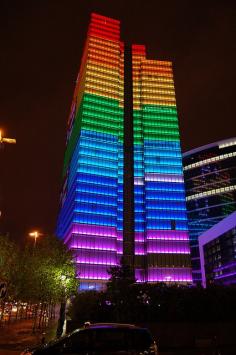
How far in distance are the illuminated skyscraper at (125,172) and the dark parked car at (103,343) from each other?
287ft

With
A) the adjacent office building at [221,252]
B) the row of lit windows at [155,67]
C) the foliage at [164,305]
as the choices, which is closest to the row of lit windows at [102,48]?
the row of lit windows at [155,67]

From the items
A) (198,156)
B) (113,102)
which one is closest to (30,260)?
(113,102)

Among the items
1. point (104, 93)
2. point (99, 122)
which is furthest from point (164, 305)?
point (104, 93)

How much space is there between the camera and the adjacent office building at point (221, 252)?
82613 mm

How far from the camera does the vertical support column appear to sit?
351ft

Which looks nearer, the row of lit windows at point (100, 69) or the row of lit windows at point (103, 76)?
the row of lit windows at point (103, 76)

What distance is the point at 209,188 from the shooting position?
467 feet

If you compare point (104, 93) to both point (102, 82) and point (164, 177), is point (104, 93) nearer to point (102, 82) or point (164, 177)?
point (102, 82)

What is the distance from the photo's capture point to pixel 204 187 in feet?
475

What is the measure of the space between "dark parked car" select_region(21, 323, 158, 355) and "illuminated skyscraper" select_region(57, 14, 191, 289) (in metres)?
87.5

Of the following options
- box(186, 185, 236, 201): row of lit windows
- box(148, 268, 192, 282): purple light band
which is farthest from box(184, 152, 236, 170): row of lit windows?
box(148, 268, 192, 282): purple light band

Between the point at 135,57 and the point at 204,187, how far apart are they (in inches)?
2686

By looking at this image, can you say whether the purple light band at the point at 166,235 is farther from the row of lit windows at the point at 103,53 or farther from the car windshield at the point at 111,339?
the car windshield at the point at 111,339

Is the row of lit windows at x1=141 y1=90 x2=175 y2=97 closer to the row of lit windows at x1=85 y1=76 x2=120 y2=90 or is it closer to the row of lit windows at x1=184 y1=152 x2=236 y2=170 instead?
the row of lit windows at x1=85 y1=76 x2=120 y2=90
